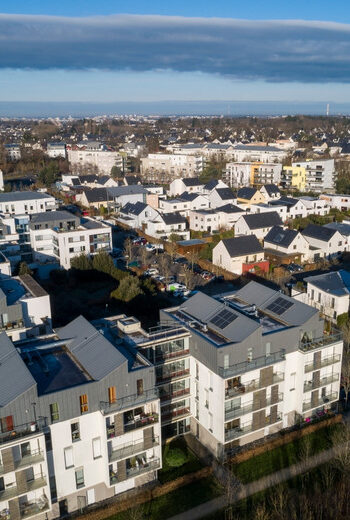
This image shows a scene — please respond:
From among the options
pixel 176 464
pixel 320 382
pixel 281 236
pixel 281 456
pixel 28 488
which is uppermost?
pixel 281 236

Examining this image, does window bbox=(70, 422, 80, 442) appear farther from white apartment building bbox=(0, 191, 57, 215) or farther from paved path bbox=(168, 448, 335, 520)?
white apartment building bbox=(0, 191, 57, 215)

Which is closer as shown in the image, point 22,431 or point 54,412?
point 22,431

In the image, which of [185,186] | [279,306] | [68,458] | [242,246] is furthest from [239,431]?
Result: [185,186]

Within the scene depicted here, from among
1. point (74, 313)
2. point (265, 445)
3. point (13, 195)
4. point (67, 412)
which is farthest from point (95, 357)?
point (13, 195)

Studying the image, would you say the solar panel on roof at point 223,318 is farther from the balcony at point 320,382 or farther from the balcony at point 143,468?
the balcony at point 143,468

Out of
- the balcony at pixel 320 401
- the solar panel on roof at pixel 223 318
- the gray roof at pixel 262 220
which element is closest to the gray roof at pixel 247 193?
the gray roof at pixel 262 220

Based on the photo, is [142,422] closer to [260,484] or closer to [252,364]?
[252,364]
